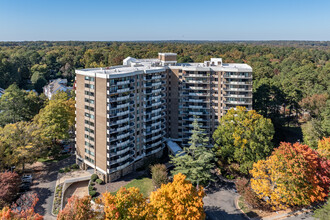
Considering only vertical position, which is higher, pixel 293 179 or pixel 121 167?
pixel 293 179

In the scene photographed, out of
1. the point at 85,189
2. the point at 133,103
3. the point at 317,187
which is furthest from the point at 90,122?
the point at 317,187

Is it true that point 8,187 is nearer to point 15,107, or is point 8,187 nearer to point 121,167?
point 121,167

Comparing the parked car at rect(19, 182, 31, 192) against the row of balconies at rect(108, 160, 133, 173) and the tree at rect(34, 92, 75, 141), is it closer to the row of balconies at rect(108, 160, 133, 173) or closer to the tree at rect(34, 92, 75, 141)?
the tree at rect(34, 92, 75, 141)

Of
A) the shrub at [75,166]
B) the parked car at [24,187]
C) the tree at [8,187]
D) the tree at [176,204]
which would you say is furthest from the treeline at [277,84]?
the tree at [8,187]

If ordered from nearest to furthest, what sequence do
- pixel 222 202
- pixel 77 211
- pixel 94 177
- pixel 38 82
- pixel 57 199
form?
pixel 77 211, pixel 222 202, pixel 57 199, pixel 94 177, pixel 38 82

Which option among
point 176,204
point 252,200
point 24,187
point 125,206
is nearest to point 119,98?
point 125,206

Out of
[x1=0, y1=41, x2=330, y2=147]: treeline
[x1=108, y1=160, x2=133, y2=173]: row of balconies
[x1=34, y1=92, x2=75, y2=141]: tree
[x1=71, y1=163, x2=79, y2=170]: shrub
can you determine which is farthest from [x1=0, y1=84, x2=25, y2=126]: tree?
[x1=0, y1=41, x2=330, y2=147]: treeline

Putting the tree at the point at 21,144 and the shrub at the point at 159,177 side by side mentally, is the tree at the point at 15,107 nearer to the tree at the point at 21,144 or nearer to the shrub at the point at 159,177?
the tree at the point at 21,144
